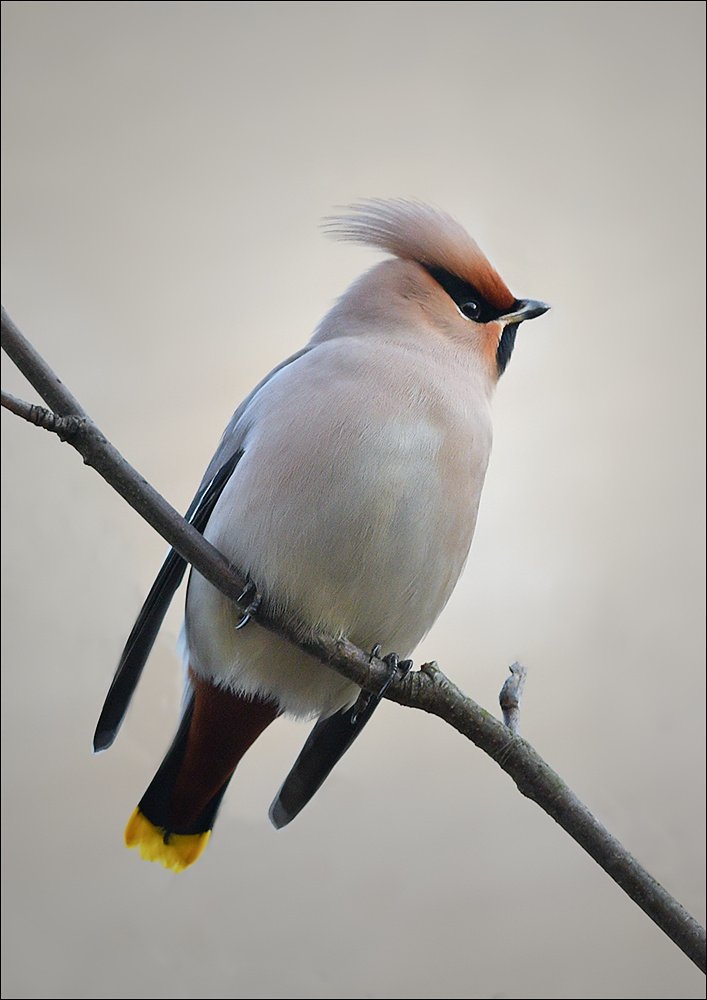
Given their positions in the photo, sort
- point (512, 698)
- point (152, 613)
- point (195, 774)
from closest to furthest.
A: point (512, 698) < point (152, 613) < point (195, 774)

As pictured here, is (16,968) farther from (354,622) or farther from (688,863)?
(354,622)

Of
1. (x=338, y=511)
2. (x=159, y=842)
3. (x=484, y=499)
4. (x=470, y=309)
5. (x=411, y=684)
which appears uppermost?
(x=484, y=499)

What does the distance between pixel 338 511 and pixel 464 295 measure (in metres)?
0.50

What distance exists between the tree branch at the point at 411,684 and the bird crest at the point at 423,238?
0.65 meters

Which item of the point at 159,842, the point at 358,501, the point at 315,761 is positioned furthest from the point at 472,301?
the point at 159,842

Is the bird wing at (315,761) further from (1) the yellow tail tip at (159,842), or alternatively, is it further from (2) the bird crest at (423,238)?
(2) the bird crest at (423,238)

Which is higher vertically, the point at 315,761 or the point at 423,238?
the point at 423,238

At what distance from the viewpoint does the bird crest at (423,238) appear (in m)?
1.76

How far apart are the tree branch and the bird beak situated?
63cm

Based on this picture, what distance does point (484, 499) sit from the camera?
301 centimetres

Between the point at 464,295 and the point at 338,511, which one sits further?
the point at 464,295

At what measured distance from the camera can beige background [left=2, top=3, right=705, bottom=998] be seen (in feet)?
9.66

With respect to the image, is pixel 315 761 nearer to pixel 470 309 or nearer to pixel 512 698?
pixel 512 698

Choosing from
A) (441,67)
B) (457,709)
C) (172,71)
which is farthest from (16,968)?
(441,67)
